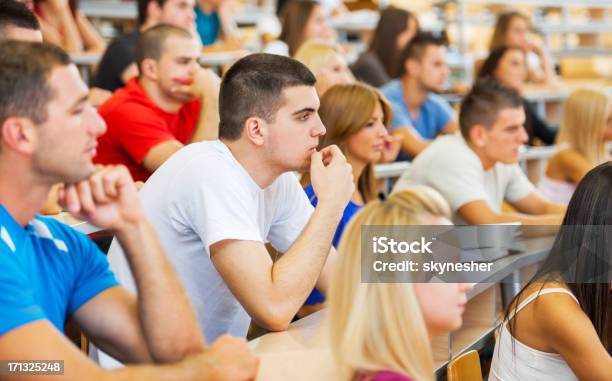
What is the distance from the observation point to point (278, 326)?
6.72 feet

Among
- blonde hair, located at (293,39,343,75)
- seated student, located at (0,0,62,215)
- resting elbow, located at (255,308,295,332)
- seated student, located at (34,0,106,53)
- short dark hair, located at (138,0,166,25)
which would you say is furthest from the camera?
seated student, located at (34,0,106,53)

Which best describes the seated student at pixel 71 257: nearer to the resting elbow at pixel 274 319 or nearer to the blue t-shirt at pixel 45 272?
the blue t-shirt at pixel 45 272

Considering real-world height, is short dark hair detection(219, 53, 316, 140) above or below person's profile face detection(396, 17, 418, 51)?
above

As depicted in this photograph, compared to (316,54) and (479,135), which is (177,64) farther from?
Answer: (479,135)

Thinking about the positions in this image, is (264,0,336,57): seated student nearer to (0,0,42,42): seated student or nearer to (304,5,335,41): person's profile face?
(304,5,335,41): person's profile face

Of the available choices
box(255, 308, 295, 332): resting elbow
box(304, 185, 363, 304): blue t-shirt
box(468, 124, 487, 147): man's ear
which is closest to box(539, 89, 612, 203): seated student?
box(468, 124, 487, 147): man's ear

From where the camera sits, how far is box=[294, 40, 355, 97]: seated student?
12.3 feet

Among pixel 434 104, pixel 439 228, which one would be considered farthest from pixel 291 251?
pixel 434 104

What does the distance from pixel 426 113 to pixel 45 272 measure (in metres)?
3.65

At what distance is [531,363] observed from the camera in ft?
7.00

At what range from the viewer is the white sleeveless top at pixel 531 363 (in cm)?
211

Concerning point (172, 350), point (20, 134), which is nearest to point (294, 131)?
point (172, 350)

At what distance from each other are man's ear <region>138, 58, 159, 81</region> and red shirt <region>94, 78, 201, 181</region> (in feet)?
0.17

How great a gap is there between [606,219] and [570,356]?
0.32 meters
